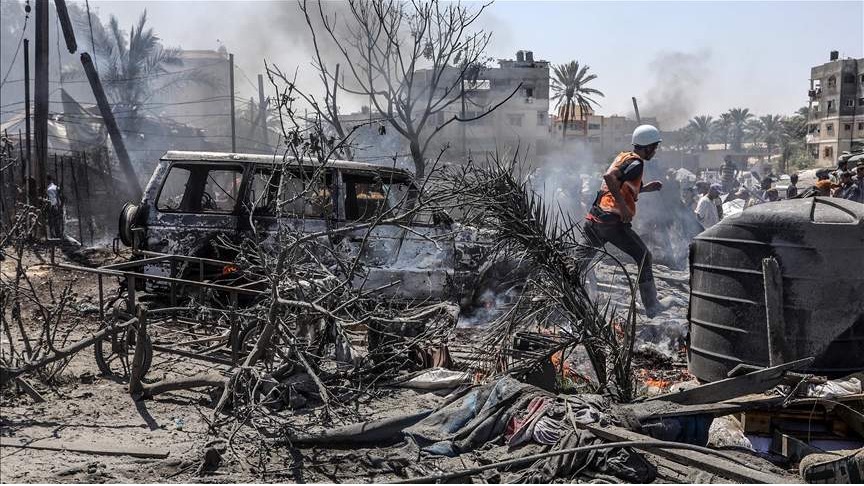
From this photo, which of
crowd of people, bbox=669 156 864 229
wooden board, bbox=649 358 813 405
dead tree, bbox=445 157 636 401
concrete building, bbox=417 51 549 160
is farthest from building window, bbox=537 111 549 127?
wooden board, bbox=649 358 813 405

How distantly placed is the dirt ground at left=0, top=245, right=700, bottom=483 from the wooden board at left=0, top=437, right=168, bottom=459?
23 millimetres

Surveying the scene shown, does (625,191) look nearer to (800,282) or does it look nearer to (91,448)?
(800,282)

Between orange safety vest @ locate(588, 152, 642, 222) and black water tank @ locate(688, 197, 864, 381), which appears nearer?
black water tank @ locate(688, 197, 864, 381)

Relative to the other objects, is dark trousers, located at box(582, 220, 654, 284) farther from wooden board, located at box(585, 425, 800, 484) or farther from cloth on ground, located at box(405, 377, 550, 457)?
wooden board, located at box(585, 425, 800, 484)

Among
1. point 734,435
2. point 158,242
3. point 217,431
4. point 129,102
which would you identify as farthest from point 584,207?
point 129,102

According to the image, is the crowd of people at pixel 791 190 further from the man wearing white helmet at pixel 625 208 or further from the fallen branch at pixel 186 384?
the fallen branch at pixel 186 384

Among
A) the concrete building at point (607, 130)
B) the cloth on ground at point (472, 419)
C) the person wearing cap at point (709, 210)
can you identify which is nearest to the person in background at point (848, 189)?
the person wearing cap at point (709, 210)

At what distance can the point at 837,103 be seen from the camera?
44.4 meters

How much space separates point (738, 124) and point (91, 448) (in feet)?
285

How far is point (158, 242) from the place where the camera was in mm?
7836

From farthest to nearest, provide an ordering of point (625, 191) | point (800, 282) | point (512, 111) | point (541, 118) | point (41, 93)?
point (541, 118), point (512, 111), point (41, 93), point (625, 191), point (800, 282)

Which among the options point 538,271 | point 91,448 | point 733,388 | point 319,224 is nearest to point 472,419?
point 538,271

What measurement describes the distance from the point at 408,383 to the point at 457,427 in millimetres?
1180

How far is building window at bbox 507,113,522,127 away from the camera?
160 ft
